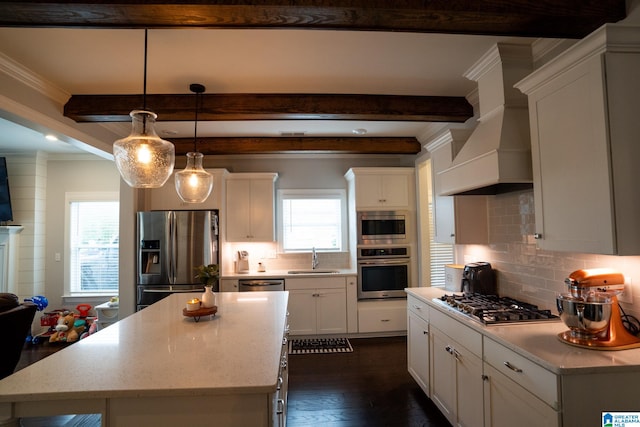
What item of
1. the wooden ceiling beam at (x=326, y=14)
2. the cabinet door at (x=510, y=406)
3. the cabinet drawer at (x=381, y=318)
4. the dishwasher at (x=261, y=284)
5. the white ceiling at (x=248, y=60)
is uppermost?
the white ceiling at (x=248, y=60)

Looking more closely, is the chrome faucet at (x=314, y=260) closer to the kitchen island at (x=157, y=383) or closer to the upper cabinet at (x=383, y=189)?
the upper cabinet at (x=383, y=189)

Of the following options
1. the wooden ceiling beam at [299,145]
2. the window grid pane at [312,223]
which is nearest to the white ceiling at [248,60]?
the wooden ceiling beam at [299,145]

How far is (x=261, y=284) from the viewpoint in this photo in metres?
4.09

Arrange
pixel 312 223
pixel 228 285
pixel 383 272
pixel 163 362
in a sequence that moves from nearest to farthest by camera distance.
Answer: pixel 163 362, pixel 228 285, pixel 383 272, pixel 312 223

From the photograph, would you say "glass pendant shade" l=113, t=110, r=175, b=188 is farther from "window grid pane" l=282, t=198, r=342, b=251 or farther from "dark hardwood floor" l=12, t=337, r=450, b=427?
"window grid pane" l=282, t=198, r=342, b=251

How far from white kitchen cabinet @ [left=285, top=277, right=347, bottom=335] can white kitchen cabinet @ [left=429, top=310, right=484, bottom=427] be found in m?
1.82

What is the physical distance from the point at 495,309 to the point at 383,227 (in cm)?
235

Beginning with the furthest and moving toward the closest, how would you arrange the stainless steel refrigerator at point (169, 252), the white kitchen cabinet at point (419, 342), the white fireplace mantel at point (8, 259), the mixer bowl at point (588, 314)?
the white fireplace mantel at point (8, 259) < the stainless steel refrigerator at point (169, 252) < the white kitchen cabinet at point (419, 342) < the mixer bowl at point (588, 314)

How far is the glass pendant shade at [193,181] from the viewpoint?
2.55 metres

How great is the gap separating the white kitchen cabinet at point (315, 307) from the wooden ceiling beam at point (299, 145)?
1797 millimetres

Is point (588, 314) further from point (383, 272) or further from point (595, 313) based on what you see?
point (383, 272)

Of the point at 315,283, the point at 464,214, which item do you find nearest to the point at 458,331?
the point at 464,214

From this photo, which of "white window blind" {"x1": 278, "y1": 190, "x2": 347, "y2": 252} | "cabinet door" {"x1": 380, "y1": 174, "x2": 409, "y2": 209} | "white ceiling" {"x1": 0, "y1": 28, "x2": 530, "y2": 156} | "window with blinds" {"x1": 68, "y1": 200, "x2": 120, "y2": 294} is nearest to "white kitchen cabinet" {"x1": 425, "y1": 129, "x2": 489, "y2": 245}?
"white ceiling" {"x1": 0, "y1": 28, "x2": 530, "y2": 156}

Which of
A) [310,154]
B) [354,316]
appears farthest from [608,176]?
[310,154]
